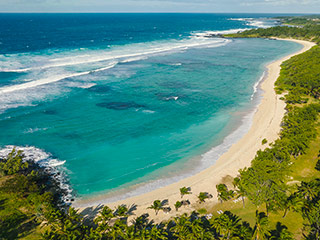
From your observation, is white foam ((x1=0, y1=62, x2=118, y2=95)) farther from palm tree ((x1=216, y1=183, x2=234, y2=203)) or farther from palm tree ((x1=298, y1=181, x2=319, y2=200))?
palm tree ((x1=298, y1=181, x2=319, y2=200))

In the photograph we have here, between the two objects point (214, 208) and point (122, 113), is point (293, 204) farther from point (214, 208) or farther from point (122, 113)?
point (122, 113)

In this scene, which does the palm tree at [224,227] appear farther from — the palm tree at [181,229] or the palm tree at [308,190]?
the palm tree at [308,190]

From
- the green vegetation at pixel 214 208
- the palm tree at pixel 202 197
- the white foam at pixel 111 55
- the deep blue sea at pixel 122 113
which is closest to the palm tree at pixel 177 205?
the green vegetation at pixel 214 208

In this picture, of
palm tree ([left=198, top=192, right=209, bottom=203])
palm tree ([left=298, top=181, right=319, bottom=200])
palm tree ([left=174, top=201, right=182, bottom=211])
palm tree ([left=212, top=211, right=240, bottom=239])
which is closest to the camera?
palm tree ([left=212, top=211, right=240, bottom=239])

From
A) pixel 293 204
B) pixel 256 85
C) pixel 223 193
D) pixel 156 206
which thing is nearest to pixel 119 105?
pixel 156 206

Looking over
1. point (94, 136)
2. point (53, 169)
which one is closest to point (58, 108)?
point (94, 136)

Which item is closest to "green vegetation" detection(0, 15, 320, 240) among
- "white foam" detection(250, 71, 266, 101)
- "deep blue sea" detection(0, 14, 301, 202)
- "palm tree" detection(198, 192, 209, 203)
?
"palm tree" detection(198, 192, 209, 203)
